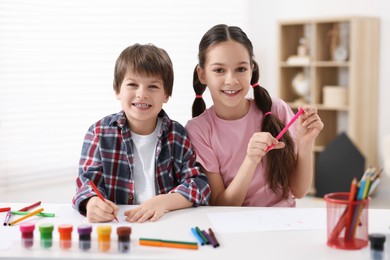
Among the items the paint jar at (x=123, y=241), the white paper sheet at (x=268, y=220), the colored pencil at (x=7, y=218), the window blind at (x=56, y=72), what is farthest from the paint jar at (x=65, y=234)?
the window blind at (x=56, y=72)

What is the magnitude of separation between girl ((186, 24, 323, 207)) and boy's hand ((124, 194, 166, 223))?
0.28 m

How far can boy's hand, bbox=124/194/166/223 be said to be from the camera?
1.50m

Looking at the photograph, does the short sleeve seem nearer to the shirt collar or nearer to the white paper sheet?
the shirt collar

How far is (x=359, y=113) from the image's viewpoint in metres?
4.48

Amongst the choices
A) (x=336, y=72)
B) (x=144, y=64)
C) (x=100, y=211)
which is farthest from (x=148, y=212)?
(x=336, y=72)

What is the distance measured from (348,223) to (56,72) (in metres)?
2.70

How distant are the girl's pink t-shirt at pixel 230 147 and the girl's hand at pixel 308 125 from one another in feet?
0.61

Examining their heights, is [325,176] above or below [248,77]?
below

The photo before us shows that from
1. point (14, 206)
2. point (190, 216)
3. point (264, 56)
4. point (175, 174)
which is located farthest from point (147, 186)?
point (264, 56)

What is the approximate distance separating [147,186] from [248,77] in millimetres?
477

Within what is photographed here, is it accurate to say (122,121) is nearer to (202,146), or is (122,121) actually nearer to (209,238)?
(202,146)

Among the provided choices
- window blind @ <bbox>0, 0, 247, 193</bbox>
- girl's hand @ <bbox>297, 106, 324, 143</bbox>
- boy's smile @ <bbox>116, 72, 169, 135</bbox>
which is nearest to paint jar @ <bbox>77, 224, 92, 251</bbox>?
boy's smile @ <bbox>116, 72, 169, 135</bbox>

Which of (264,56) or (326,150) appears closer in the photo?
(326,150)

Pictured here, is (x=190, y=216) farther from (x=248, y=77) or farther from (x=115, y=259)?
(x=248, y=77)
